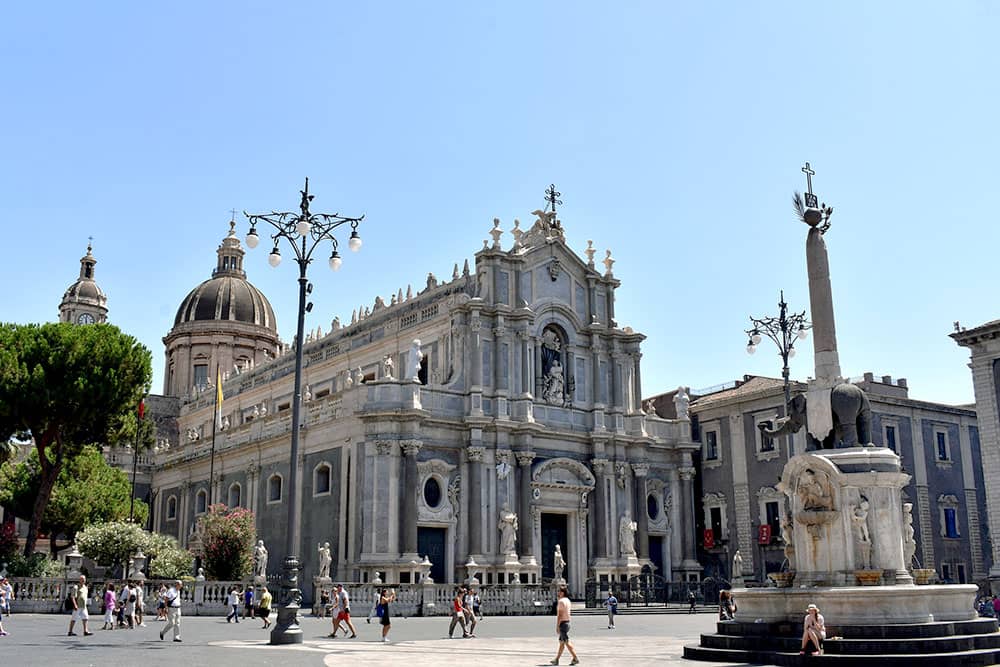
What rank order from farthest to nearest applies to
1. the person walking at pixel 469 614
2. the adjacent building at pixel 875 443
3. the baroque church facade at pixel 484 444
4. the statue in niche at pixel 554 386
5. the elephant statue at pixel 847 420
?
the adjacent building at pixel 875 443 → the statue in niche at pixel 554 386 → the baroque church facade at pixel 484 444 → the person walking at pixel 469 614 → the elephant statue at pixel 847 420

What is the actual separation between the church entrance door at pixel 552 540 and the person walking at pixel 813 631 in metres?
31.2

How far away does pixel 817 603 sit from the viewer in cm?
1727

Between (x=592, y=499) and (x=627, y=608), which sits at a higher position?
(x=592, y=499)

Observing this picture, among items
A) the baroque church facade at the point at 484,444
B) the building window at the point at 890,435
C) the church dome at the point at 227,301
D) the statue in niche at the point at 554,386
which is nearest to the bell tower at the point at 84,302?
the church dome at the point at 227,301

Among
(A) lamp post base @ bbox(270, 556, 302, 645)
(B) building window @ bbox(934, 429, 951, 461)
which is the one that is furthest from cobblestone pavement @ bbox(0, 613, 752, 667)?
(B) building window @ bbox(934, 429, 951, 461)

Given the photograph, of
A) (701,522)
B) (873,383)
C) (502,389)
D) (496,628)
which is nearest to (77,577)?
(496,628)

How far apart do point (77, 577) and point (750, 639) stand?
85.7ft

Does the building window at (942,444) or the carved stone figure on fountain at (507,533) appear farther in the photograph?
the building window at (942,444)

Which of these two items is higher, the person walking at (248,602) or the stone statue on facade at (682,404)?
the stone statue on facade at (682,404)

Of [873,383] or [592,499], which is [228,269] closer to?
[592,499]

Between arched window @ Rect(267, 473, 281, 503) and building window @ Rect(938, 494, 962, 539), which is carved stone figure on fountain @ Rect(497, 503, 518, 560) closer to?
arched window @ Rect(267, 473, 281, 503)

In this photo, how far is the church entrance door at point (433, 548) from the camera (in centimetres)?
4272

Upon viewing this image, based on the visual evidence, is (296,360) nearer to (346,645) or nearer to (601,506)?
(346,645)

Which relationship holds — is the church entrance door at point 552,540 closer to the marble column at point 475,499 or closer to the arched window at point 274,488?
the marble column at point 475,499
